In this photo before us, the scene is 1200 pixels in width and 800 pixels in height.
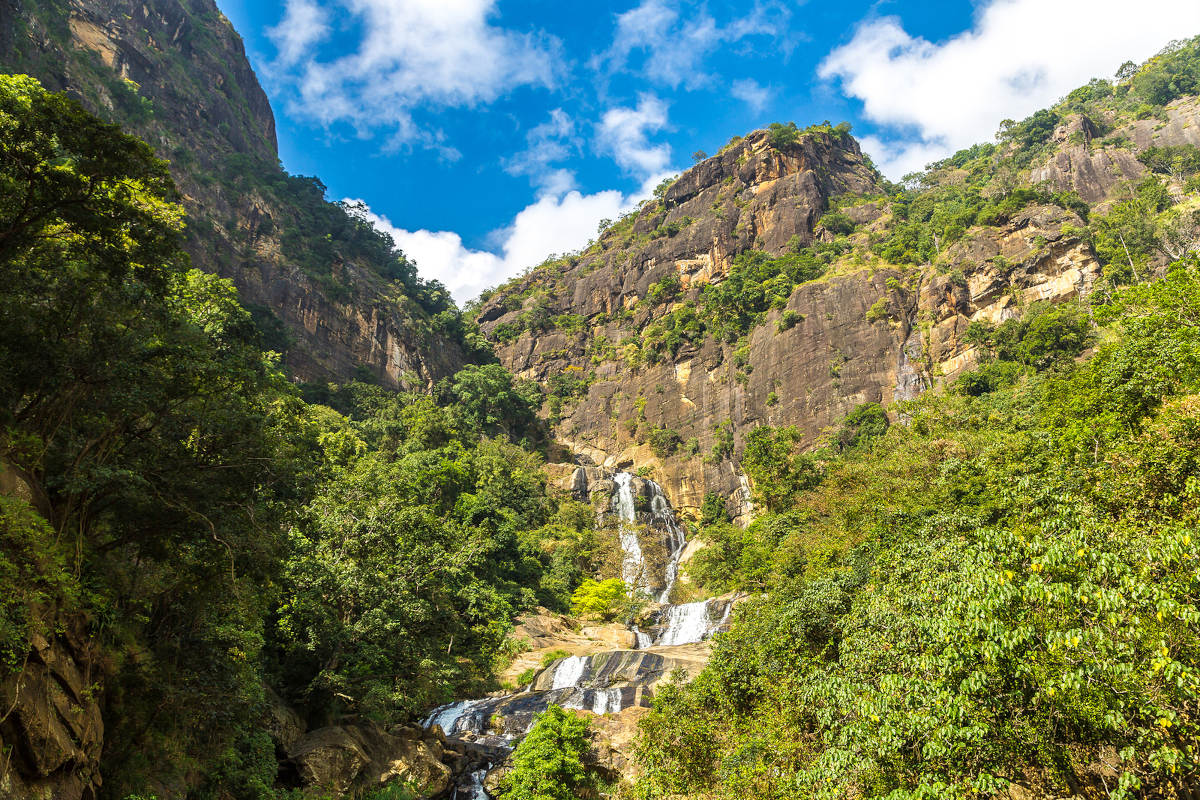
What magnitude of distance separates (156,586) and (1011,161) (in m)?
87.2

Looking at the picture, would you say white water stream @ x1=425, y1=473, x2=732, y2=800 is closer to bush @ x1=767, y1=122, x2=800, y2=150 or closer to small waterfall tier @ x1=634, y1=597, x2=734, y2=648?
small waterfall tier @ x1=634, y1=597, x2=734, y2=648

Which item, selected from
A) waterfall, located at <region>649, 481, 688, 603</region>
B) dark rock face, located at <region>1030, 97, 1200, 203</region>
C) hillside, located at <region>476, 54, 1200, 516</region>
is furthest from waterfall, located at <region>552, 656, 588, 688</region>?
dark rock face, located at <region>1030, 97, 1200, 203</region>

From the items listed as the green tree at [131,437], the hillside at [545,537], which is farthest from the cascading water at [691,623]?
the green tree at [131,437]

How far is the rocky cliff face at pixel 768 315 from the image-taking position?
4612cm

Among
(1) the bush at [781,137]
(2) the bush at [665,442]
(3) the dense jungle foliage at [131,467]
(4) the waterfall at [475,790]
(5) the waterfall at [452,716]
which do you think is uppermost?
(1) the bush at [781,137]

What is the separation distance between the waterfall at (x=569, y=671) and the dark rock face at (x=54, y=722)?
710 inches

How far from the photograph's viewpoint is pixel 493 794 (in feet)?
51.1

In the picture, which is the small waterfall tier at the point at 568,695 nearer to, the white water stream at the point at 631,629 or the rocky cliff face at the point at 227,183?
the white water stream at the point at 631,629

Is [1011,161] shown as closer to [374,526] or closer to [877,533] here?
[877,533]

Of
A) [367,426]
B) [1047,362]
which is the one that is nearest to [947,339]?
[1047,362]

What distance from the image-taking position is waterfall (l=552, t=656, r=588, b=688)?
24413 millimetres

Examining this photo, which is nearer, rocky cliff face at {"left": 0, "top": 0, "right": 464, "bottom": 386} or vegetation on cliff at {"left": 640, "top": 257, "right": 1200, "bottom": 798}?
vegetation on cliff at {"left": 640, "top": 257, "right": 1200, "bottom": 798}

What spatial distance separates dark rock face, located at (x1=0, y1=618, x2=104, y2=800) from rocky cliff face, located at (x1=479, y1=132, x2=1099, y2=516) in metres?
43.6

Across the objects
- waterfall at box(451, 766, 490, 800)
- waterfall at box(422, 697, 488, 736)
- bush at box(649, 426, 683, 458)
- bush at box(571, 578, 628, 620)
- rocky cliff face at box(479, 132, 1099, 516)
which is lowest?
waterfall at box(451, 766, 490, 800)
